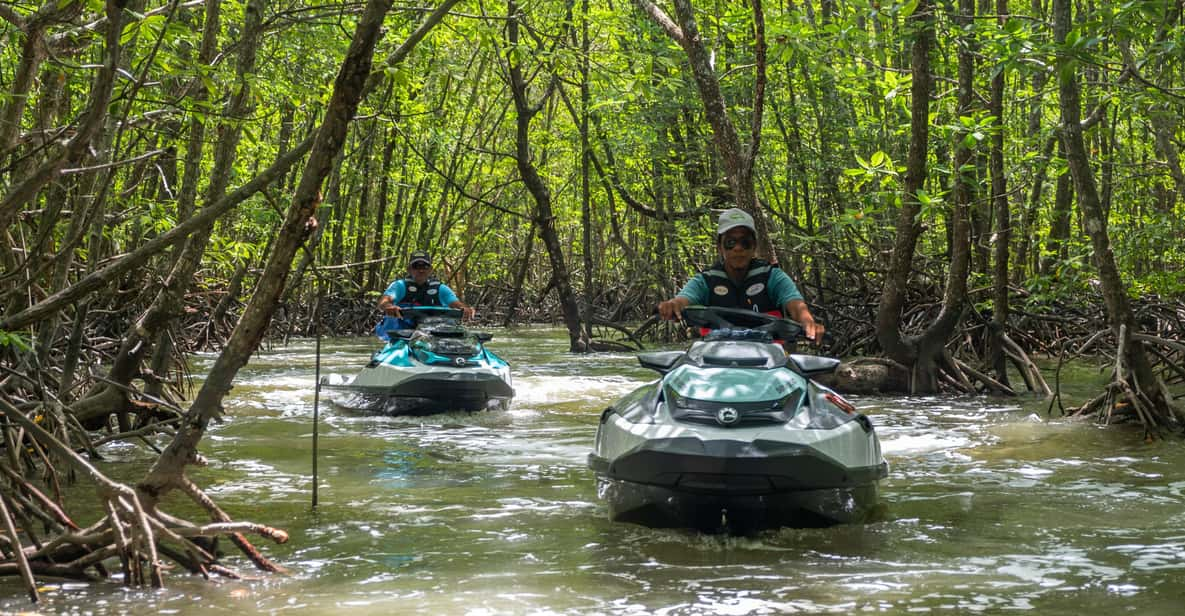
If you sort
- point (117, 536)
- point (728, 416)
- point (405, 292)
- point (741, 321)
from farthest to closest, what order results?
point (405, 292) < point (741, 321) < point (728, 416) < point (117, 536)

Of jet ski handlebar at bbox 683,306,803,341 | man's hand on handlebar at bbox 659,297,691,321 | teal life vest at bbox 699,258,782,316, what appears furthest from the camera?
teal life vest at bbox 699,258,782,316

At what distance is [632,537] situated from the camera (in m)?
5.46

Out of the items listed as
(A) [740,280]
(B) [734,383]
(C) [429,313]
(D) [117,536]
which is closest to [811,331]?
(A) [740,280]

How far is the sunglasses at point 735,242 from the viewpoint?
21.2 ft

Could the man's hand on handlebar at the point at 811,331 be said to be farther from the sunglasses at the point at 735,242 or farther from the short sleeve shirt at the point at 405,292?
the short sleeve shirt at the point at 405,292

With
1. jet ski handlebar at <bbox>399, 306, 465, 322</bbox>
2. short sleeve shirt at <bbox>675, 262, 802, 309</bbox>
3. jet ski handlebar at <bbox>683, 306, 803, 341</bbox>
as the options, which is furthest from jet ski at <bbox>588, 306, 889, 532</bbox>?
jet ski handlebar at <bbox>399, 306, 465, 322</bbox>

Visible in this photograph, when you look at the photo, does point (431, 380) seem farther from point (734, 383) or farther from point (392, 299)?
point (734, 383)

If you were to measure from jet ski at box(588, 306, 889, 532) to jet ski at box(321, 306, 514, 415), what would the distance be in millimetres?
4939

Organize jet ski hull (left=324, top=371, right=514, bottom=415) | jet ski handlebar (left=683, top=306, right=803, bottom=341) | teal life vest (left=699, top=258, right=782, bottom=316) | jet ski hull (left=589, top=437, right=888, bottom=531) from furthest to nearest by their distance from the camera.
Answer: jet ski hull (left=324, top=371, right=514, bottom=415)
teal life vest (left=699, top=258, right=782, bottom=316)
jet ski handlebar (left=683, top=306, right=803, bottom=341)
jet ski hull (left=589, top=437, right=888, bottom=531)

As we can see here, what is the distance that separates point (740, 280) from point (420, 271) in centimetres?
588

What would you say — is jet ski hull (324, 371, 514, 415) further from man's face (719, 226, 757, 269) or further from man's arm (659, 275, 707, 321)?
man's face (719, 226, 757, 269)

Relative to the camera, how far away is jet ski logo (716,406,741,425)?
5.00m

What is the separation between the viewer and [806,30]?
10.5 meters

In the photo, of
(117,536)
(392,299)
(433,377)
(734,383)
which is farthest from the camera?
(392,299)
